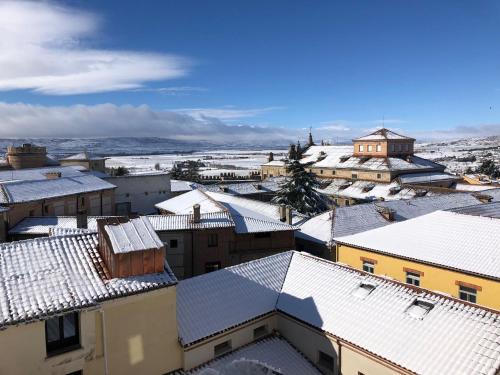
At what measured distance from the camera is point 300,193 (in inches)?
1775

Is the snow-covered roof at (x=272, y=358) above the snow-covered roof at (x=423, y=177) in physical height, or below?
below

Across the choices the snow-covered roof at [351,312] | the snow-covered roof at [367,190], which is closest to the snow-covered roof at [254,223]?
the snow-covered roof at [351,312]

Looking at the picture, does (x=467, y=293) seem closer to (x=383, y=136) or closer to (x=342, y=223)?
(x=342, y=223)

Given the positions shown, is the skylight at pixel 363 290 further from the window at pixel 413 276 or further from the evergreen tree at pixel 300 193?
the evergreen tree at pixel 300 193

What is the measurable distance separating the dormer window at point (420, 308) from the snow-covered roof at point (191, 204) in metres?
18.3

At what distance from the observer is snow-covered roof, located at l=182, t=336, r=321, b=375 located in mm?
14531

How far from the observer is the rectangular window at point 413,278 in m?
20.6

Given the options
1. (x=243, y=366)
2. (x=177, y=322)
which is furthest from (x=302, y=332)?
(x=243, y=366)

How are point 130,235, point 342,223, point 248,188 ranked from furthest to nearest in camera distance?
point 248,188, point 342,223, point 130,235

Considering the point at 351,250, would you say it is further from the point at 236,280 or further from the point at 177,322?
the point at 177,322

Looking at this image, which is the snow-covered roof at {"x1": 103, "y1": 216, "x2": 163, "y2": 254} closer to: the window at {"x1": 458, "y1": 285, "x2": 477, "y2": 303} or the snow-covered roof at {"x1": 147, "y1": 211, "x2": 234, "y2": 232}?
the snow-covered roof at {"x1": 147, "y1": 211, "x2": 234, "y2": 232}

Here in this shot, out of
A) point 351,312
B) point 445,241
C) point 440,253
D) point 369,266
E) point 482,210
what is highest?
point 482,210

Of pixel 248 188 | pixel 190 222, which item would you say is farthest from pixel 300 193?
pixel 190 222

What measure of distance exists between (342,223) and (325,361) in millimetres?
15247
